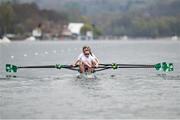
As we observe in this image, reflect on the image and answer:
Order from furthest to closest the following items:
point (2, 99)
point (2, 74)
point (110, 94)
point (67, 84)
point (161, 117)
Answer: point (2, 74), point (67, 84), point (110, 94), point (2, 99), point (161, 117)

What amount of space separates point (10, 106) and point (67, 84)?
8251 mm

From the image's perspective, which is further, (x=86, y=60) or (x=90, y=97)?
(x=86, y=60)

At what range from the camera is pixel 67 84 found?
92.1 ft

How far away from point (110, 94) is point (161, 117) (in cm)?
593

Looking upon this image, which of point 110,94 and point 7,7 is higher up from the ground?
point 7,7

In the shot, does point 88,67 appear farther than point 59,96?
Yes

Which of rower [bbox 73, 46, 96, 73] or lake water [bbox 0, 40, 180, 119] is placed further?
rower [bbox 73, 46, 96, 73]

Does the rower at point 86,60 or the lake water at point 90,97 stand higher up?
the rower at point 86,60

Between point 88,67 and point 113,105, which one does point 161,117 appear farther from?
point 88,67

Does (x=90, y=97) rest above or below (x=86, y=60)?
below

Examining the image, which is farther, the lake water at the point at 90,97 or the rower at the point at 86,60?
the rower at the point at 86,60

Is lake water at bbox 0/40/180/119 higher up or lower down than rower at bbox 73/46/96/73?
lower down

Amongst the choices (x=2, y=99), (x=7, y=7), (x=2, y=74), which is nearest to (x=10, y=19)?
(x=7, y=7)

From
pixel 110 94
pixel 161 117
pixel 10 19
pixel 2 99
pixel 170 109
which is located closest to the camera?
pixel 161 117
